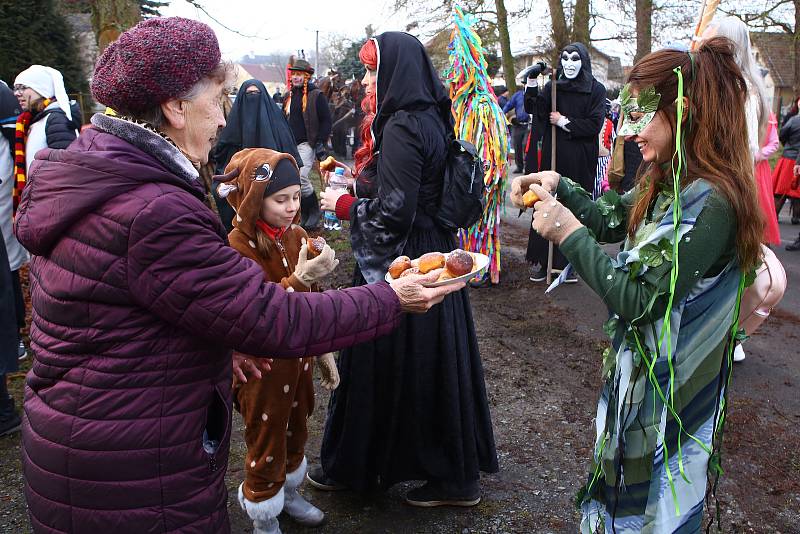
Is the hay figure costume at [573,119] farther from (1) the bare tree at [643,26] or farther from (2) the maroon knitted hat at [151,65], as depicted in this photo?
(1) the bare tree at [643,26]

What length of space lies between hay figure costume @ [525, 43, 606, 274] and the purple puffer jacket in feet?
18.9

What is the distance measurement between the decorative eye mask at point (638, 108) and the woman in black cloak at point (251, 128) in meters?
4.88

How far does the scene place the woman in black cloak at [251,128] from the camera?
255 inches

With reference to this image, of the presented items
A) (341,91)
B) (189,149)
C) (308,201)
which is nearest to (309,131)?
(308,201)

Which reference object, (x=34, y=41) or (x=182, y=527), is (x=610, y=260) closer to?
(x=182, y=527)

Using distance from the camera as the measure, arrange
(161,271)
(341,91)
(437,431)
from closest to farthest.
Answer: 1. (161,271)
2. (437,431)
3. (341,91)

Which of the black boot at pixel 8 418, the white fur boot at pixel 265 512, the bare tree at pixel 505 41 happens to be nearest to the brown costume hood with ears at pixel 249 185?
the white fur boot at pixel 265 512

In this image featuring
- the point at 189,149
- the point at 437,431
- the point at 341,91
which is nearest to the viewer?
the point at 189,149

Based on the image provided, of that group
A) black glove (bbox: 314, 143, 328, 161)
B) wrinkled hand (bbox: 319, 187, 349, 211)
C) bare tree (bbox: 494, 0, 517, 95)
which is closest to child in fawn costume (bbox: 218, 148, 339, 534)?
wrinkled hand (bbox: 319, 187, 349, 211)

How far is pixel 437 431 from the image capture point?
3.14m

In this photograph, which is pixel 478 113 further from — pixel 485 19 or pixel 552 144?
pixel 485 19

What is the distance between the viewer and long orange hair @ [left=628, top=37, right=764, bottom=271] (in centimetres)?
185

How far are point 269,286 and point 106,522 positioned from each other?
722 mm

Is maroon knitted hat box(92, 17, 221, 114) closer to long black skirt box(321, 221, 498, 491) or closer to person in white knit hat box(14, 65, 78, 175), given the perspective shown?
long black skirt box(321, 221, 498, 491)
